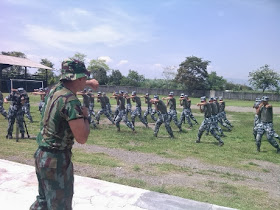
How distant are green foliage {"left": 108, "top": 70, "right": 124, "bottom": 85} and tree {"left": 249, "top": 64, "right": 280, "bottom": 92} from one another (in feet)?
86.1

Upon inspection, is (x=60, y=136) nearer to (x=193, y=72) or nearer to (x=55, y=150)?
(x=55, y=150)

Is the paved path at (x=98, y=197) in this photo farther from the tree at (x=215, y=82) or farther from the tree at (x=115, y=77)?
the tree at (x=115, y=77)

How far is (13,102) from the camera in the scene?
1004 centimetres

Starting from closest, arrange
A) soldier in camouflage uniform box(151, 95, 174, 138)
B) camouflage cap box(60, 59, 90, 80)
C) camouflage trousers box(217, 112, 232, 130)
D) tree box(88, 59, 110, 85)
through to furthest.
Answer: camouflage cap box(60, 59, 90, 80) → soldier in camouflage uniform box(151, 95, 174, 138) → camouflage trousers box(217, 112, 232, 130) → tree box(88, 59, 110, 85)

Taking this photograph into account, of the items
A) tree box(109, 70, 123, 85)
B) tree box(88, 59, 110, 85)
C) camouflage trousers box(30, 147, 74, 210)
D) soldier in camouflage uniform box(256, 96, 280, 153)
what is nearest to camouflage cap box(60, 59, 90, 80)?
camouflage trousers box(30, 147, 74, 210)

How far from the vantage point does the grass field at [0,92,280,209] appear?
18.2ft

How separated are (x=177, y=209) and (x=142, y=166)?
3318 millimetres

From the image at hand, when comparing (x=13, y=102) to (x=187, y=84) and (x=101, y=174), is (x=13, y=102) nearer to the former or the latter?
(x=101, y=174)

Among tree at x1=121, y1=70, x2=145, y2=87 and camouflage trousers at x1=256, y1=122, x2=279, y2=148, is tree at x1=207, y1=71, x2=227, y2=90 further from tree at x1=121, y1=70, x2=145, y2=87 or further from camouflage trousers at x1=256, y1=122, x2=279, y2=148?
camouflage trousers at x1=256, y1=122, x2=279, y2=148

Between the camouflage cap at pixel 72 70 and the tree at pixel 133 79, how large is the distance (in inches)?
2223

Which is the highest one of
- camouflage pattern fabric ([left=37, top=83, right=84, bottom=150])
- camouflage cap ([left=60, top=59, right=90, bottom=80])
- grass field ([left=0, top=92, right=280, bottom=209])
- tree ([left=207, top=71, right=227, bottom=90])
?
tree ([left=207, top=71, right=227, bottom=90])

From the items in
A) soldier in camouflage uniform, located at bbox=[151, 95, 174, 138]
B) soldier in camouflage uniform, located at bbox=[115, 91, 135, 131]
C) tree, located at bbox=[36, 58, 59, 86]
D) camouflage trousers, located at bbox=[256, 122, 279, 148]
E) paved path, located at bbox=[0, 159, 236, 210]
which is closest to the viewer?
paved path, located at bbox=[0, 159, 236, 210]

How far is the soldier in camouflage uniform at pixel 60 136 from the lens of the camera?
2.56 meters

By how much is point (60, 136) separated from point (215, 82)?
56.5 meters
